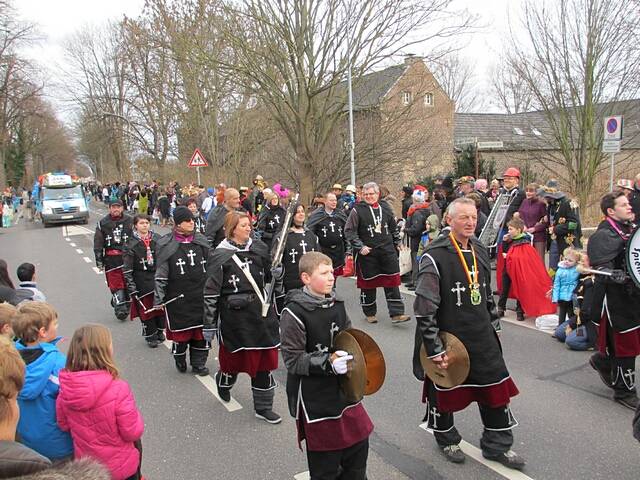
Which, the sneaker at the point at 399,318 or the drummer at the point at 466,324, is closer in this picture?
the drummer at the point at 466,324

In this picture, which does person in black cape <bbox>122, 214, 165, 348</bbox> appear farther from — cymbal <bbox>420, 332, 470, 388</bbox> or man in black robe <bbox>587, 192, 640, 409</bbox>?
man in black robe <bbox>587, 192, 640, 409</bbox>

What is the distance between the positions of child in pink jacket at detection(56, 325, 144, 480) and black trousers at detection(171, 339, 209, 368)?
3117mm

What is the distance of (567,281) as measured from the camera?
687cm

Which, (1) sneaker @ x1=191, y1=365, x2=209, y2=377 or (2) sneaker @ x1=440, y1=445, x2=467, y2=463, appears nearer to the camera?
(2) sneaker @ x1=440, y1=445, x2=467, y2=463

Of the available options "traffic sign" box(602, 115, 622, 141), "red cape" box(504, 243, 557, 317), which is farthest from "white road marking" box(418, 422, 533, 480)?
"traffic sign" box(602, 115, 622, 141)

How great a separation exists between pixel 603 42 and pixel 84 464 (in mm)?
19003

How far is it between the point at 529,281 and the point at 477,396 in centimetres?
431

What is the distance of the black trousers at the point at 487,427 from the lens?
3.97 meters

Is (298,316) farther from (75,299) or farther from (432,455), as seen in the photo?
(75,299)

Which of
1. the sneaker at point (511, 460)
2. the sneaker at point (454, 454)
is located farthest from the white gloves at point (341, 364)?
the sneaker at point (511, 460)

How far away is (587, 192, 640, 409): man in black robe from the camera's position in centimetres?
472

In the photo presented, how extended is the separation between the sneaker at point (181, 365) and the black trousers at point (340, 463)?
3.40 m

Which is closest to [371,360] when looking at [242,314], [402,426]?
[402,426]

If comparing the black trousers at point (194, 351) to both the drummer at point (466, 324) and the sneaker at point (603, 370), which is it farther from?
the sneaker at point (603, 370)
